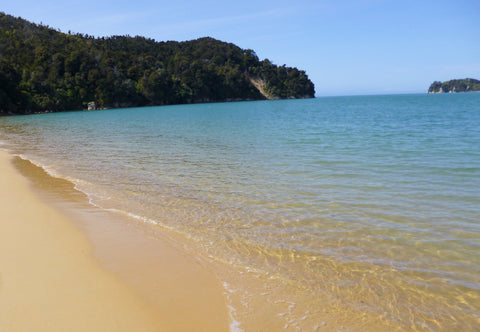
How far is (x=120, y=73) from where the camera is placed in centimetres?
8875

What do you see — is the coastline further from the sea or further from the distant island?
the distant island

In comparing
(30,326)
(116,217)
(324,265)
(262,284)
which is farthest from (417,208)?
(30,326)

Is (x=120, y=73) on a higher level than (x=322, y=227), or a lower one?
higher

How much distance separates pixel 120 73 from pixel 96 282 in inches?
3710

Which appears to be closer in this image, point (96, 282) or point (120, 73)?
point (96, 282)

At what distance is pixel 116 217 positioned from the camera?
5754 millimetres

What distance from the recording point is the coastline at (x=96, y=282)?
9.34 feet

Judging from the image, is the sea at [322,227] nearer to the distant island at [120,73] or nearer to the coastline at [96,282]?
the coastline at [96,282]

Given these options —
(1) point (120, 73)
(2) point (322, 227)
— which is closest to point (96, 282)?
(2) point (322, 227)

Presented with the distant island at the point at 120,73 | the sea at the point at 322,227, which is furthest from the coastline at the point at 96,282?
the distant island at the point at 120,73

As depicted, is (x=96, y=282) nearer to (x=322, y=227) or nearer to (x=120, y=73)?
(x=322, y=227)

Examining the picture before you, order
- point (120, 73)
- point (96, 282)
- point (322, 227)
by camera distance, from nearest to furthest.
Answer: point (96, 282) → point (322, 227) → point (120, 73)

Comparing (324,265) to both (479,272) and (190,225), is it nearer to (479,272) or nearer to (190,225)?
(479,272)

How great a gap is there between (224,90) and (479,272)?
129647 mm
